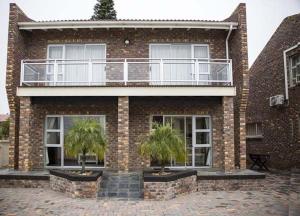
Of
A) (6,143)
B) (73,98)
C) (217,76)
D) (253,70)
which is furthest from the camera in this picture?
(253,70)

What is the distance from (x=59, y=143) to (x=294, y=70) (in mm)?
11742

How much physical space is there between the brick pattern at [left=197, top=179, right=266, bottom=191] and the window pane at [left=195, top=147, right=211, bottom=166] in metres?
2.49

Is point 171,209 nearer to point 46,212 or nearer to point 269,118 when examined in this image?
point 46,212

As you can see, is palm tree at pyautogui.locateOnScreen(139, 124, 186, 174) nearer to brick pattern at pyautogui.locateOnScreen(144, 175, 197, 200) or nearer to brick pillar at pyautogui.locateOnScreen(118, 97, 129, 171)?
brick pattern at pyautogui.locateOnScreen(144, 175, 197, 200)

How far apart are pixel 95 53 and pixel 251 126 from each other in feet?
36.9

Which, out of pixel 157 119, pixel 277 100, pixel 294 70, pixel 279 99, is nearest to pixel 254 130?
pixel 277 100

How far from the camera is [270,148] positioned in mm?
16703

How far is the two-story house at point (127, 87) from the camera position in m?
11.8

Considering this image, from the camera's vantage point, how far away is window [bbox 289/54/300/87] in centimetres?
1471

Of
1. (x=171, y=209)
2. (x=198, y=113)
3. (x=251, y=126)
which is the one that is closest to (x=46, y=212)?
(x=171, y=209)

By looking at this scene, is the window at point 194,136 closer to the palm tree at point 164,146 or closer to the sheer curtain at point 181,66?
the sheer curtain at point 181,66

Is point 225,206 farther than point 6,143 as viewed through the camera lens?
No

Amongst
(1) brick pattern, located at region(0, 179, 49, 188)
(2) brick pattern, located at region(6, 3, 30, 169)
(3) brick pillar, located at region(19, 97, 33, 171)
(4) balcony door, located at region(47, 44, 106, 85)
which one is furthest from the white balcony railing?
(1) brick pattern, located at region(0, 179, 49, 188)

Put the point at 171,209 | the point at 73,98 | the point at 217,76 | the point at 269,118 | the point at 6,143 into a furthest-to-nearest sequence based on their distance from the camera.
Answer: the point at 269,118 → the point at 6,143 → the point at 217,76 → the point at 73,98 → the point at 171,209
